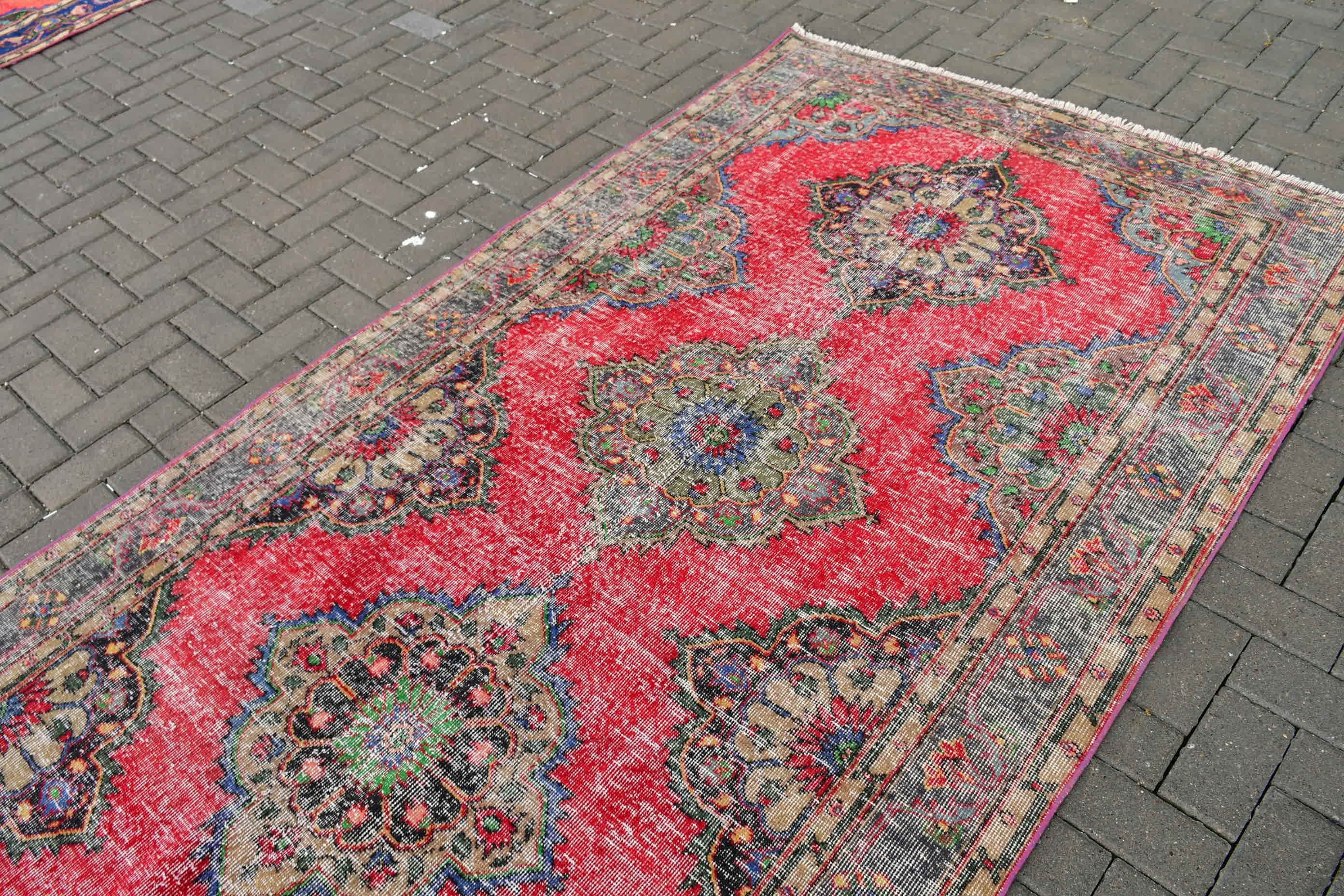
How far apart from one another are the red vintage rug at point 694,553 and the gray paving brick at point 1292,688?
0.78 feet

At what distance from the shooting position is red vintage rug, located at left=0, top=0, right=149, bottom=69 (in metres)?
5.24

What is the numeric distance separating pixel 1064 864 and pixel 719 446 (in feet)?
5.11

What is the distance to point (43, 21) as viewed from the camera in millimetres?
5469

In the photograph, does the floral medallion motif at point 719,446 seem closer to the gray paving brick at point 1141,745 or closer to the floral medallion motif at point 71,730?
the gray paving brick at point 1141,745

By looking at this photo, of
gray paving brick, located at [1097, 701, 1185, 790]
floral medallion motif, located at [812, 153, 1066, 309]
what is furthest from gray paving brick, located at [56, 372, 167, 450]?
gray paving brick, located at [1097, 701, 1185, 790]

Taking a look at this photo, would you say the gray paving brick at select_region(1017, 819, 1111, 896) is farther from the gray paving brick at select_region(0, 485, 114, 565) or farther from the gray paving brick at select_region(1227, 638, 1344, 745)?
the gray paving brick at select_region(0, 485, 114, 565)

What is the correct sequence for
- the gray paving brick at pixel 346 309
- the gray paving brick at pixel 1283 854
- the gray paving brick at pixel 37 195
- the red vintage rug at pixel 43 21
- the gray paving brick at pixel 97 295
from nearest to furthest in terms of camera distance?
1. the gray paving brick at pixel 1283 854
2. the gray paving brick at pixel 346 309
3. the gray paving brick at pixel 97 295
4. the gray paving brick at pixel 37 195
5. the red vintage rug at pixel 43 21

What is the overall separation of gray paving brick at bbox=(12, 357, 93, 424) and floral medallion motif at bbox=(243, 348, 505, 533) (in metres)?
1.05

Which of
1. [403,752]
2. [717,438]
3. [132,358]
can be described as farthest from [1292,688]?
[132,358]

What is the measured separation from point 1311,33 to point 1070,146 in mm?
1843

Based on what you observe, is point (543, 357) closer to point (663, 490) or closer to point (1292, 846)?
point (663, 490)

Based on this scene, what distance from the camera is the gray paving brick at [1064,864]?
6.75 feet

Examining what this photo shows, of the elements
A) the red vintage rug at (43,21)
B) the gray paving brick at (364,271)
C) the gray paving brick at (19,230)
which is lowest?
the gray paving brick at (19,230)

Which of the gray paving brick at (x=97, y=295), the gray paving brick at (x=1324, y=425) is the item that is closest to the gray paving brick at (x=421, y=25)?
the gray paving brick at (x=97, y=295)
